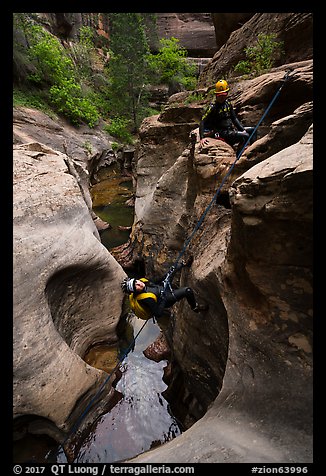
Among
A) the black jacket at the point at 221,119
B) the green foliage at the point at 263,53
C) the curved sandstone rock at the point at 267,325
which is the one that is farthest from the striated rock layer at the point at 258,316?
the green foliage at the point at 263,53

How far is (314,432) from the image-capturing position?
2.11 m

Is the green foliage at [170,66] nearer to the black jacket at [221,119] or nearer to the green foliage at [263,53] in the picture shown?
the green foliage at [263,53]

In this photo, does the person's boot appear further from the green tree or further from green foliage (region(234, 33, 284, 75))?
the green tree

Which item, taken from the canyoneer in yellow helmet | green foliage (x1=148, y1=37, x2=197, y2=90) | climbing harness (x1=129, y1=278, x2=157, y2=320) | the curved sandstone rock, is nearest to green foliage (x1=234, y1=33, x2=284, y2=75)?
the canyoneer in yellow helmet

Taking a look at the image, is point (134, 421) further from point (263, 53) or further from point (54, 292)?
point (263, 53)

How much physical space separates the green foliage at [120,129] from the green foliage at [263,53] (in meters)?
15.1

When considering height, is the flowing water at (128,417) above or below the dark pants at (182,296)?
below

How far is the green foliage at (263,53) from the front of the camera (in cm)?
640

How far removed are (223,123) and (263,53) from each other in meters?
3.10

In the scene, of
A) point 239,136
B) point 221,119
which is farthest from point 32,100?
→ point 239,136

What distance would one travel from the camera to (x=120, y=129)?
20812 millimetres

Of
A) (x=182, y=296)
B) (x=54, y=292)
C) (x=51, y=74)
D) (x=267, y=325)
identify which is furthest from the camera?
(x=51, y=74)
